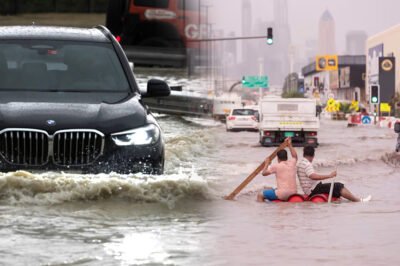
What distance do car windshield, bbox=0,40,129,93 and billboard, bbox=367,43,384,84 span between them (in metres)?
110

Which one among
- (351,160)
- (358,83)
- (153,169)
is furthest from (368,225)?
(358,83)

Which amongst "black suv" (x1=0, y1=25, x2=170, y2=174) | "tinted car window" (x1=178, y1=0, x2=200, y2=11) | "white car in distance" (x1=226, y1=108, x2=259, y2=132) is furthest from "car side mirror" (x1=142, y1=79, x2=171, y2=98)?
"white car in distance" (x1=226, y1=108, x2=259, y2=132)

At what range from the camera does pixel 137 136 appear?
31.0 feet

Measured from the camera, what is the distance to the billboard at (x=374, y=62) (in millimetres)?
123238

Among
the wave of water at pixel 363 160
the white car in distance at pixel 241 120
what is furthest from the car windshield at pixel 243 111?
the wave of water at pixel 363 160

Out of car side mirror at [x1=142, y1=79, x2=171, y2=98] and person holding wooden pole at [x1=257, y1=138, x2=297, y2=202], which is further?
person holding wooden pole at [x1=257, y1=138, x2=297, y2=202]

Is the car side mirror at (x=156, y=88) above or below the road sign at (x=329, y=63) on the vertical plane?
below

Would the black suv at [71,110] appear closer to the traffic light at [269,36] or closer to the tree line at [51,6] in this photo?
the tree line at [51,6]

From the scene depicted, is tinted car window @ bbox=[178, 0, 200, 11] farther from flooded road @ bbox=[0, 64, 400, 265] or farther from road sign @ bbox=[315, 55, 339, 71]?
road sign @ bbox=[315, 55, 339, 71]

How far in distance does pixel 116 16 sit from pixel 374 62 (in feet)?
339

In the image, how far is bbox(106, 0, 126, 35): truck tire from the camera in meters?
26.4

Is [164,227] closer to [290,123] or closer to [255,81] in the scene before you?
[290,123]

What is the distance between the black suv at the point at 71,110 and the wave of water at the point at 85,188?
0.43ft

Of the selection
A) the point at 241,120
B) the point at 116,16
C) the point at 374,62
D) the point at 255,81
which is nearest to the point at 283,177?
the point at 116,16
